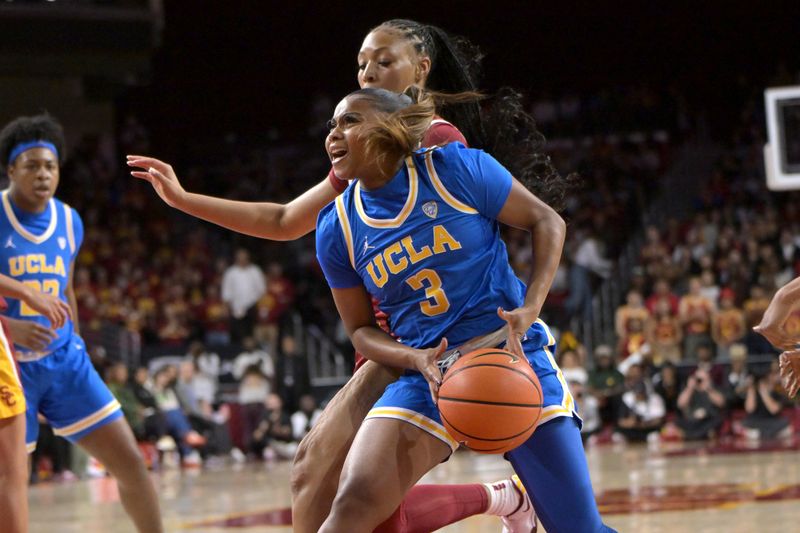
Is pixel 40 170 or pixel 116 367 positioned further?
pixel 116 367

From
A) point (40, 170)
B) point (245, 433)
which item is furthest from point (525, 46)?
point (40, 170)

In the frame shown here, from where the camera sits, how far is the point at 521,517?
17.0 ft

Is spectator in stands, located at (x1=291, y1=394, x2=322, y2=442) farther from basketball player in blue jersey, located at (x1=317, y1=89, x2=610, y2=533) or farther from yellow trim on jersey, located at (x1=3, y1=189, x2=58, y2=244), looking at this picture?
basketball player in blue jersey, located at (x1=317, y1=89, x2=610, y2=533)

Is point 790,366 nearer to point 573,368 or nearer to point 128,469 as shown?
point 128,469

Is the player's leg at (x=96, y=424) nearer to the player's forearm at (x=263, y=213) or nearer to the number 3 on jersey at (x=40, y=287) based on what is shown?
the number 3 on jersey at (x=40, y=287)

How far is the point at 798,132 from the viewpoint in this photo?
23.5 ft

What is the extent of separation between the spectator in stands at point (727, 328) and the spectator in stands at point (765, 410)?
0.93 metres

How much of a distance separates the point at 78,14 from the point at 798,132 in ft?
38.4

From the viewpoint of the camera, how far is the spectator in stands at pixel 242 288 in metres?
16.8

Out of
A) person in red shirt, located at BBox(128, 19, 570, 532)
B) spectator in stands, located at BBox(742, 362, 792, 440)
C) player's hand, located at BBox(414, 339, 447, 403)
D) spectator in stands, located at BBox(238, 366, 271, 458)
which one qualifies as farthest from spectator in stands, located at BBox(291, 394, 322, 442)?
player's hand, located at BBox(414, 339, 447, 403)

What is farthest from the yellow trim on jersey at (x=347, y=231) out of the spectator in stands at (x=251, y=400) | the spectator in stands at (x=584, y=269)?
the spectator in stands at (x=584, y=269)

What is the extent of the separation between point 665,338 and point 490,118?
10338 millimetres

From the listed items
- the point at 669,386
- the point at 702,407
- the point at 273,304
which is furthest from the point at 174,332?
the point at 702,407

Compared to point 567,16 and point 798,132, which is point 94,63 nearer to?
point 567,16
